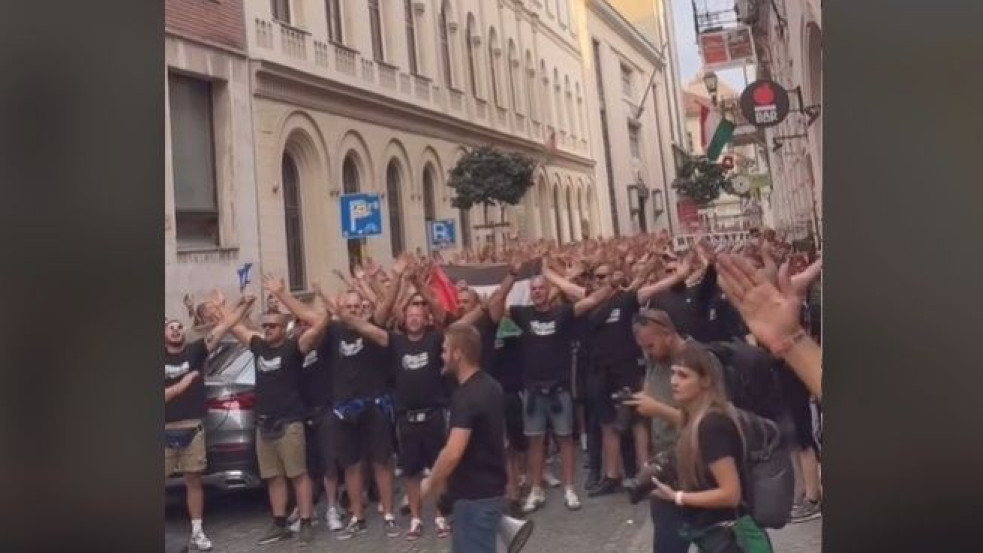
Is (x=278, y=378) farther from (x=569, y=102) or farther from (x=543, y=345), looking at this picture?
(x=569, y=102)

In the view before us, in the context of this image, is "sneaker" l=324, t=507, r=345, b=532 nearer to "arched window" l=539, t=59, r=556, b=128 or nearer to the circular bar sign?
"arched window" l=539, t=59, r=556, b=128

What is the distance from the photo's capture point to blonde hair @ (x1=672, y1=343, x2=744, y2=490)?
2635 millimetres

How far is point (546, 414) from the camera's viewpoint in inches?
108

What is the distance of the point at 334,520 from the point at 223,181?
1077 millimetres

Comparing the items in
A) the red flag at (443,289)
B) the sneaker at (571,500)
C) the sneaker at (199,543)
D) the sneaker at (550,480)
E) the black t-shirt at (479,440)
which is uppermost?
the red flag at (443,289)

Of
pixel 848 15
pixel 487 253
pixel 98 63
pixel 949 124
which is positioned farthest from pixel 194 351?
pixel 949 124

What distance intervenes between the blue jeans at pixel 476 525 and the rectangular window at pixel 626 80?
1.30 meters

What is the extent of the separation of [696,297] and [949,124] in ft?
4.08

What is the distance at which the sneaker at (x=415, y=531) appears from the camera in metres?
2.68

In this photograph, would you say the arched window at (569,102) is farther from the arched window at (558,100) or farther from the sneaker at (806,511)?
the sneaker at (806,511)

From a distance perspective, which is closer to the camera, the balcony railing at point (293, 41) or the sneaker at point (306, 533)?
the balcony railing at point (293, 41)

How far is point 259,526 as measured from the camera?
2.74 metres

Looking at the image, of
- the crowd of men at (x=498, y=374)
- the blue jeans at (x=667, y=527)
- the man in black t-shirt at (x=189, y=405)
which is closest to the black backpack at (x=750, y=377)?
the crowd of men at (x=498, y=374)

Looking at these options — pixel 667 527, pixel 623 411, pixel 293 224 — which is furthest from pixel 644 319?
pixel 293 224
